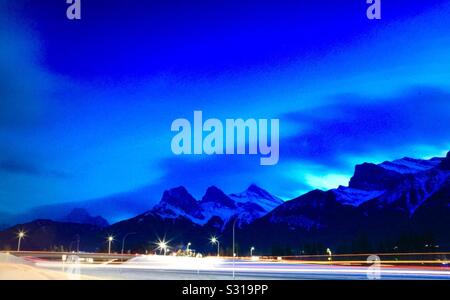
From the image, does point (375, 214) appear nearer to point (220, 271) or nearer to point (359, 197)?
point (359, 197)

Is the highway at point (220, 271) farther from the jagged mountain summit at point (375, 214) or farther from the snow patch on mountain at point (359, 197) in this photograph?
the snow patch on mountain at point (359, 197)

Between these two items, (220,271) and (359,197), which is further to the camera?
(359,197)

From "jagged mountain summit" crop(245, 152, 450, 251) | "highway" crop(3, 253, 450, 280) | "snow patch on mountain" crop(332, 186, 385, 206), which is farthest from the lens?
"snow patch on mountain" crop(332, 186, 385, 206)

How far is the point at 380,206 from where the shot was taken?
120 m

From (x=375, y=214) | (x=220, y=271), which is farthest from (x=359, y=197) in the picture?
(x=220, y=271)

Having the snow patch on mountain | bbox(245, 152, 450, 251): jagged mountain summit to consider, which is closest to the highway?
bbox(245, 152, 450, 251): jagged mountain summit

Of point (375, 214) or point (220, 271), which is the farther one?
point (375, 214)

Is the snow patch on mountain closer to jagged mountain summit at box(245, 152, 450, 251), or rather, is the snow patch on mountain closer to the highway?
jagged mountain summit at box(245, 152, 450, 251)

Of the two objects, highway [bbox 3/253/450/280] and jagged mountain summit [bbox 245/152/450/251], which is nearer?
highway [bbox 3/253/450/280]

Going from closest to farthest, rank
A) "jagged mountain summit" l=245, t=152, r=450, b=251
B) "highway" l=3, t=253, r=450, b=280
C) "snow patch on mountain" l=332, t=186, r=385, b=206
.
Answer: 1. "highway" l=3, t=253, r=450, b=280
2. "jagged mountain summit" l=245, t=152, r=450, b=251
3. "snow patch on mountain" l=332, t=186, r=385, b=206

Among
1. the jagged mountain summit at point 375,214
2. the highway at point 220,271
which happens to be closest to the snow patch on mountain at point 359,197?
the jagged mountain summit at point 375,214
